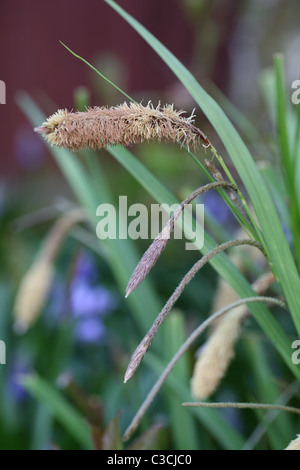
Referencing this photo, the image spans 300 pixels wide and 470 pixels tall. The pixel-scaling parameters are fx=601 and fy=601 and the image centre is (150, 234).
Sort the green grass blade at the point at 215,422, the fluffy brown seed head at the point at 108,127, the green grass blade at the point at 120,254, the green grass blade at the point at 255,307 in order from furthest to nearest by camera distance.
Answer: the green grass blade at the point at 120,254
the green grass blade at the point at 215,422
the green grass blade at the point at 255,307
the fluffy brown seed head at the point at 108,127

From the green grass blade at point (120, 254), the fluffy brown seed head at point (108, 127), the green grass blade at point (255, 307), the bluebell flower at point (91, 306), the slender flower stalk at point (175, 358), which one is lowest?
the slender flower stalk at point (175, 358)

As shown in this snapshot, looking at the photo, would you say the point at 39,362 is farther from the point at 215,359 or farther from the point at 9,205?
the point at 9,205

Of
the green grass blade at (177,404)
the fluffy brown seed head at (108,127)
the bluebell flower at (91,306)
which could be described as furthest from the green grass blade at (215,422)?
the bluebell flower at (91,306)

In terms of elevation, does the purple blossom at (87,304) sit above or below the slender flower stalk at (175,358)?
above

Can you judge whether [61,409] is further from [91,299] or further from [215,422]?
[91,299]

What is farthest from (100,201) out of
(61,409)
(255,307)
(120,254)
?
(255,307)

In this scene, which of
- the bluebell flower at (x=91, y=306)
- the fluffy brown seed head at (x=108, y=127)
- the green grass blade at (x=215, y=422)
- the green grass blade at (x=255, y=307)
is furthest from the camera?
the bluebell flower at (x=91, y=306)

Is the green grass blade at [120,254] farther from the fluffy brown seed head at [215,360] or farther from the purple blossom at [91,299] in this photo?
the purple blossom at [91,299]
